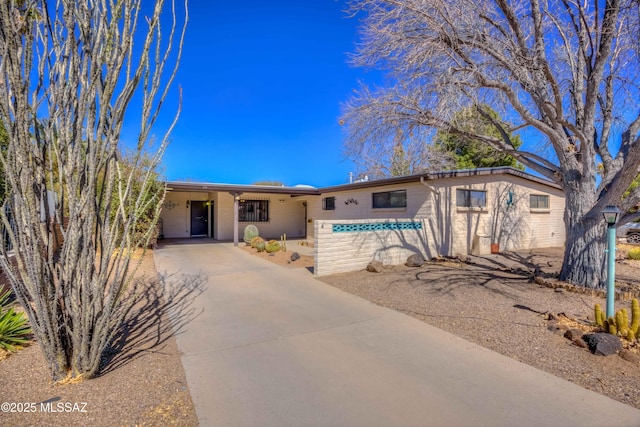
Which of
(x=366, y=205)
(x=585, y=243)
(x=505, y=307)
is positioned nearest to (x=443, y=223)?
(x=366, y=205)

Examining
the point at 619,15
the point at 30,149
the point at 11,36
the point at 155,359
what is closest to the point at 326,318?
the point at 155,359

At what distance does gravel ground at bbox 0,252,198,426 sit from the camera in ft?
7.86

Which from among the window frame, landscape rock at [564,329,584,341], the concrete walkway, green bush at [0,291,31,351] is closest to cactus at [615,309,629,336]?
landscape rock at [564,329,584,341]

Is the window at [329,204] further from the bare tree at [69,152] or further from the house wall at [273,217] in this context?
the bare tree at [69,152]

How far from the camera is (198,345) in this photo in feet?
12.6

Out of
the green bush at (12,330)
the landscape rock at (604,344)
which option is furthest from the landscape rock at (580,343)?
the green bush at (12,330)

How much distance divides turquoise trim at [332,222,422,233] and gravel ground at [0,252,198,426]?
4920 mm

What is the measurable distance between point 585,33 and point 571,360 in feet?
21.3

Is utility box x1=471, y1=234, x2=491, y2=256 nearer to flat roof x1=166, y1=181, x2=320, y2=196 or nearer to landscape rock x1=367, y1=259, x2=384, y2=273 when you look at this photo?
landscape rock x1=367, y1=259, x2=384, y2=273

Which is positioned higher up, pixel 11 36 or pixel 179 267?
pixel 11 36

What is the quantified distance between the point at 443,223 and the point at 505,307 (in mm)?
5451

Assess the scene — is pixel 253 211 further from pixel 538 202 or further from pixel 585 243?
pixel 585 243

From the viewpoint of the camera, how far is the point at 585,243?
626 cm

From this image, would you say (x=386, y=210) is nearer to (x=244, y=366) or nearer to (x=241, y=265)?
(x=241, y=265)
